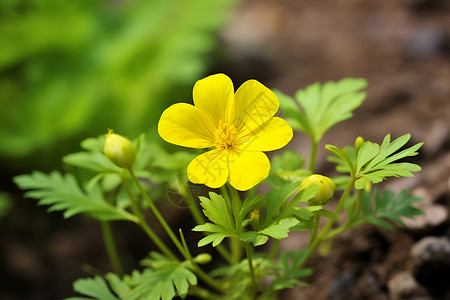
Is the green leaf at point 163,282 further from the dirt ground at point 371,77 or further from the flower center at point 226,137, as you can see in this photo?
the dirt ground at point 371,77

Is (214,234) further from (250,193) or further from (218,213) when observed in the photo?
(250,193)

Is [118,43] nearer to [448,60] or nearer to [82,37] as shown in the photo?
[82,37]

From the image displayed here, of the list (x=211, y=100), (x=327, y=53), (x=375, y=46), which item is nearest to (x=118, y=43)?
(x=327, y=53)

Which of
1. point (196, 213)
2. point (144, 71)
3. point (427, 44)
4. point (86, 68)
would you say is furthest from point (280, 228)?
point (86, 68)

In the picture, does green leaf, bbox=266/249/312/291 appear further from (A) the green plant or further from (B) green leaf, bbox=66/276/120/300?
(B) green leaf, bbox=66/276/120/300

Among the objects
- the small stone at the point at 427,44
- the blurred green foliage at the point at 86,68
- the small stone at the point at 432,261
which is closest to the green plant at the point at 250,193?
the small stone at the point at 432,261

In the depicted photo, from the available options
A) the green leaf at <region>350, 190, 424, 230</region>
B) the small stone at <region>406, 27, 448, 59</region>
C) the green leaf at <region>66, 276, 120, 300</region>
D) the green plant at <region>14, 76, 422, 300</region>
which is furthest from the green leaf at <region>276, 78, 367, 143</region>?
the small stone at <region>406, 27, 448, 59</region>
